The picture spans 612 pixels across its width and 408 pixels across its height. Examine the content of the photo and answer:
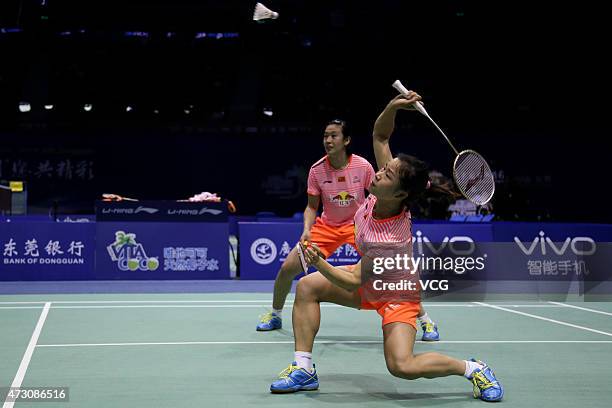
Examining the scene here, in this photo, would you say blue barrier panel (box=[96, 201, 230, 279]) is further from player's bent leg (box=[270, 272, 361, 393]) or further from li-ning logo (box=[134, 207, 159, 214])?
player's bent leg (box=[270, 272, 361, 393])

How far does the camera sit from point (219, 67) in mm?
22516

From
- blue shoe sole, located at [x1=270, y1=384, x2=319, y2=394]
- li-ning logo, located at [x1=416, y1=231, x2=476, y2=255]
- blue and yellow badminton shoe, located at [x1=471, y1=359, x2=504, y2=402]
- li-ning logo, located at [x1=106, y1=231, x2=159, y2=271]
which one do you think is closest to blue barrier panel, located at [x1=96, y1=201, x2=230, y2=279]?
li-ning logo, located at [x1=106, y1=231, x2=159, y2=271]

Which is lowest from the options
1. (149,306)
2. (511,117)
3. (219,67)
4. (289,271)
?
(149,306)

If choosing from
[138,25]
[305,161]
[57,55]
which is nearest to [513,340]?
[305,161]

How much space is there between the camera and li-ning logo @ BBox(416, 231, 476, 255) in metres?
10.1

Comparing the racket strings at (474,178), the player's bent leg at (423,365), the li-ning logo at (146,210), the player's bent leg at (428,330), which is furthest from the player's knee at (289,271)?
the li-ning logo at (146,210)

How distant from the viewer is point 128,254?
1036cm

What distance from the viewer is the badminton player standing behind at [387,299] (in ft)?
12.7

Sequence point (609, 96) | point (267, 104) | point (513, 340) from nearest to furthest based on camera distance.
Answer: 1. point (513, 340)
2. point (609, 96)
3. point (267, 104)

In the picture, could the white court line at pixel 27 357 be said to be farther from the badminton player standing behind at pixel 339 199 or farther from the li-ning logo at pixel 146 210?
the li-ning logo at pixel 146 210

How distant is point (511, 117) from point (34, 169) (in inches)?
546

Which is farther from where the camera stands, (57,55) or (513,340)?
(57,55)

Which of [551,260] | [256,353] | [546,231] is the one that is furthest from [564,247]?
[256,353]

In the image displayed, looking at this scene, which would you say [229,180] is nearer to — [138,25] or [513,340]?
[138,25]
